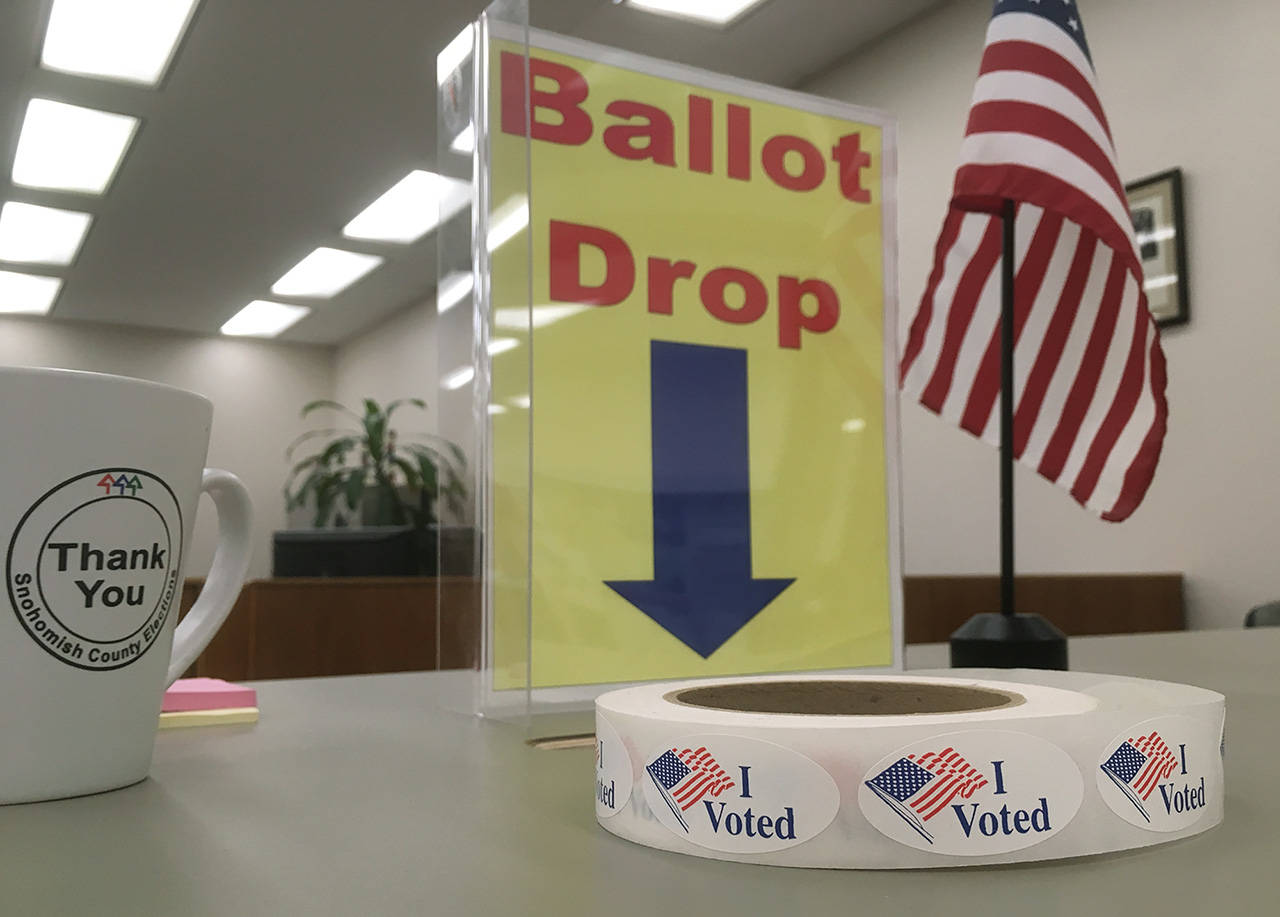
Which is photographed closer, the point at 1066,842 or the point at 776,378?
the point at 1066,842

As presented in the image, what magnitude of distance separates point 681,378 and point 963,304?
0.72 m

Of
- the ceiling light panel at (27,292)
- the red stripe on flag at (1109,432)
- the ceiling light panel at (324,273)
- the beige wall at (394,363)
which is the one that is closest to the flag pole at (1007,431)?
the red stripe on flag at (1109,432)

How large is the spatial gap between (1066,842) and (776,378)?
0.41 meters

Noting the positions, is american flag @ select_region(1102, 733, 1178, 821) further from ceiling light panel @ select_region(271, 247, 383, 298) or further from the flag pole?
ceiling light panel @ select_region(271, 247, 383, 298)

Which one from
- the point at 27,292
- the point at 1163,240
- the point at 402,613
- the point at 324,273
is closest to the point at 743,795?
the point at 402,613

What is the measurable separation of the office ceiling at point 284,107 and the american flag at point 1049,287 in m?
1.59

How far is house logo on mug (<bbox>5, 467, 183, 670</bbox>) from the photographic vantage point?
1.00 ft

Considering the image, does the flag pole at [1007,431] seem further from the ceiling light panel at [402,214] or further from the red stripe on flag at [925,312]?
the ceiling light panel at [402,214]

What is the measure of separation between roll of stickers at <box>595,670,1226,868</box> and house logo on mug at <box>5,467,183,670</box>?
17 cm

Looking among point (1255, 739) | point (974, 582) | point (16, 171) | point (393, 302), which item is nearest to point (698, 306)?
point (1255, 739)

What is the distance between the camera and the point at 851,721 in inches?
9.6

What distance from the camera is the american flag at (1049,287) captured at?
93cm

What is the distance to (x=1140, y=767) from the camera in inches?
9.9

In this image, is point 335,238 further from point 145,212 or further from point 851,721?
point 851,721
